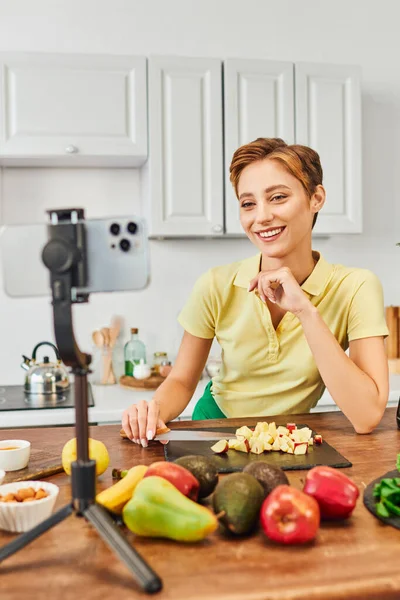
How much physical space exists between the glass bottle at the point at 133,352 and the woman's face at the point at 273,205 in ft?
4.90

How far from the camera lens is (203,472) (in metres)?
1.06

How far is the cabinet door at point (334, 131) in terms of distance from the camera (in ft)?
10.2

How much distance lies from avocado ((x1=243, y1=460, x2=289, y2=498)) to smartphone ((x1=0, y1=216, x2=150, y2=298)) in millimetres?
360

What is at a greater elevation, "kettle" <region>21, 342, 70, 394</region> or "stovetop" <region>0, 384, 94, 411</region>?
"kettle" <region>21, 342, 70, 394</region>

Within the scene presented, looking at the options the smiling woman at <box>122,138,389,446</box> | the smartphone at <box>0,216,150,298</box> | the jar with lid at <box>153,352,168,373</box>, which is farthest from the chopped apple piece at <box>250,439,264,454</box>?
the jar with lid at <box>153,352,168,373</box>

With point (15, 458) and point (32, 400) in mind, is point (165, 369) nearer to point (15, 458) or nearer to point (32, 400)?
point (32, 400)

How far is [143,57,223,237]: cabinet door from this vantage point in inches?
117

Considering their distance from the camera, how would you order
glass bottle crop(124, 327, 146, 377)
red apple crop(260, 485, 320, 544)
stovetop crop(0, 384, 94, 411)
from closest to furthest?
1. red apple crop(260, 485, 320, 544)
2. stovetop crop(0, 384, 94, 411)
3. glass bottle crop(124, 327, 146, 377)

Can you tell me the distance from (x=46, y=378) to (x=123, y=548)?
85.1 inches

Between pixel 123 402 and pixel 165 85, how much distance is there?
1.44m

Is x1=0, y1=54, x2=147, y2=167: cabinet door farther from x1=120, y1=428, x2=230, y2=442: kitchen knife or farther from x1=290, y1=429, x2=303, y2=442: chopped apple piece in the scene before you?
x1=290, y1=429, x2=303, y2=442: chopped apple piece

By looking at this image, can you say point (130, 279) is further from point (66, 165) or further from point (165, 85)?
point (66, 165)

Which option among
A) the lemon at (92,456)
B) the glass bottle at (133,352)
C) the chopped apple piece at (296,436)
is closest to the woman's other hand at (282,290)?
the chopped apple piece at (296,436)

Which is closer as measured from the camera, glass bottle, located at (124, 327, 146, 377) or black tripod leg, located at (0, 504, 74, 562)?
black tripod leg, located at (0, 504, 74, 562)
